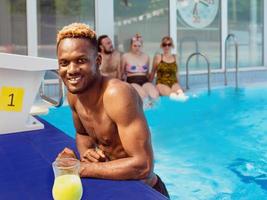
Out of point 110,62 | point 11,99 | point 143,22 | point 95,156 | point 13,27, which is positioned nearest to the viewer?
point 95,156

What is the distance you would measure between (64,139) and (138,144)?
1107 millimetres

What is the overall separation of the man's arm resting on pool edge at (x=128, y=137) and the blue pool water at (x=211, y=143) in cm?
193

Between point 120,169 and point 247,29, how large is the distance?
8989 millimetres

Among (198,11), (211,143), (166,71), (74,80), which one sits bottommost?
(211,143)

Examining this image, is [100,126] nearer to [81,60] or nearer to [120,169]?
[120,169]

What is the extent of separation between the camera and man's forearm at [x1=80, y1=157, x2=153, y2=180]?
5.63 ft

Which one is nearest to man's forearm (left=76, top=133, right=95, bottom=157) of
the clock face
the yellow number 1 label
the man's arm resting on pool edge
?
the man's arm resting on pool edge

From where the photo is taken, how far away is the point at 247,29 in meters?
10.0

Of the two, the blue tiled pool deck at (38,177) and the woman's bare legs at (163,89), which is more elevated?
the woman's bare legs at (163,89)

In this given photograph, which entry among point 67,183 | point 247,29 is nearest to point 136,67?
point 247,29

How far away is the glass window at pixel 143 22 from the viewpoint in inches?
327

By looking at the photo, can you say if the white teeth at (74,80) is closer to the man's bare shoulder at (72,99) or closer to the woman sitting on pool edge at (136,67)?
the man's bare shoulder at (72,99)

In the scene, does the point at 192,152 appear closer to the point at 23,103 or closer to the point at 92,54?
the point at 23,103

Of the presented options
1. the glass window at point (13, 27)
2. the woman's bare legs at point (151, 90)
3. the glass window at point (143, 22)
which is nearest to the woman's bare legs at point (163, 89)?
the woman's bare legs at point (151, 90)
